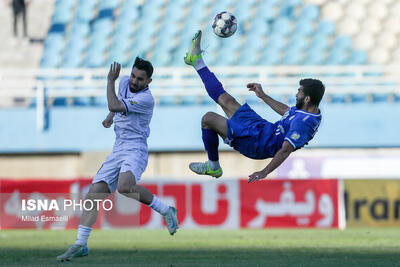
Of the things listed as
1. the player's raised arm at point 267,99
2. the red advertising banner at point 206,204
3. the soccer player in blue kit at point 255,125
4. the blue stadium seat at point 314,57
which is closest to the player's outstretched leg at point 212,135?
the soccer player in blue kit at point 255,125

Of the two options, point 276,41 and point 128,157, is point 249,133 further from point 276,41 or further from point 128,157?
point 276,41

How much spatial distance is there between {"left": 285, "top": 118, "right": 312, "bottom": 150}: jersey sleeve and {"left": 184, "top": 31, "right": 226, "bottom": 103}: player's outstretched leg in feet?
2.99

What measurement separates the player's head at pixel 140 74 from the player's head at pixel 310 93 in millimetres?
1652

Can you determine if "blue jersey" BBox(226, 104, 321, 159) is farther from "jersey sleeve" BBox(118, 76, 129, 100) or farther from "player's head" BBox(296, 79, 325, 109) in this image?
"jersey sleeve" BBox(118, 76, 129, 100)

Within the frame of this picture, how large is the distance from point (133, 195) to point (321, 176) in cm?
1013

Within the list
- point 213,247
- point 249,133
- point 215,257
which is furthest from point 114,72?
point 213,247

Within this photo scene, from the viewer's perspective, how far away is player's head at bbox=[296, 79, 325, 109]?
27.9 ft

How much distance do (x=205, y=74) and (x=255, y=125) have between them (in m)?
0.81

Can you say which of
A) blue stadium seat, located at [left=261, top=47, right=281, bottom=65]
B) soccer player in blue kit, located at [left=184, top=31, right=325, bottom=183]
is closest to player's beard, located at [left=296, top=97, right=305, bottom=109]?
soccer player in blue kit, located at [left=184, top=31, right=325, bottom=183]

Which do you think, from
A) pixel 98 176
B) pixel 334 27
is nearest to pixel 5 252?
pixel 98 176

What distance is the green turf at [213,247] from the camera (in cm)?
891

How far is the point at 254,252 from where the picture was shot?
408 inches

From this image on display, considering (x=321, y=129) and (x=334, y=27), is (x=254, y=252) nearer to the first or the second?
(x=321, y=129)

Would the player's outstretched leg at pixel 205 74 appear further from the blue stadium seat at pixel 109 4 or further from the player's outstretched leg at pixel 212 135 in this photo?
the blue stadium seat at pixel 109 4
